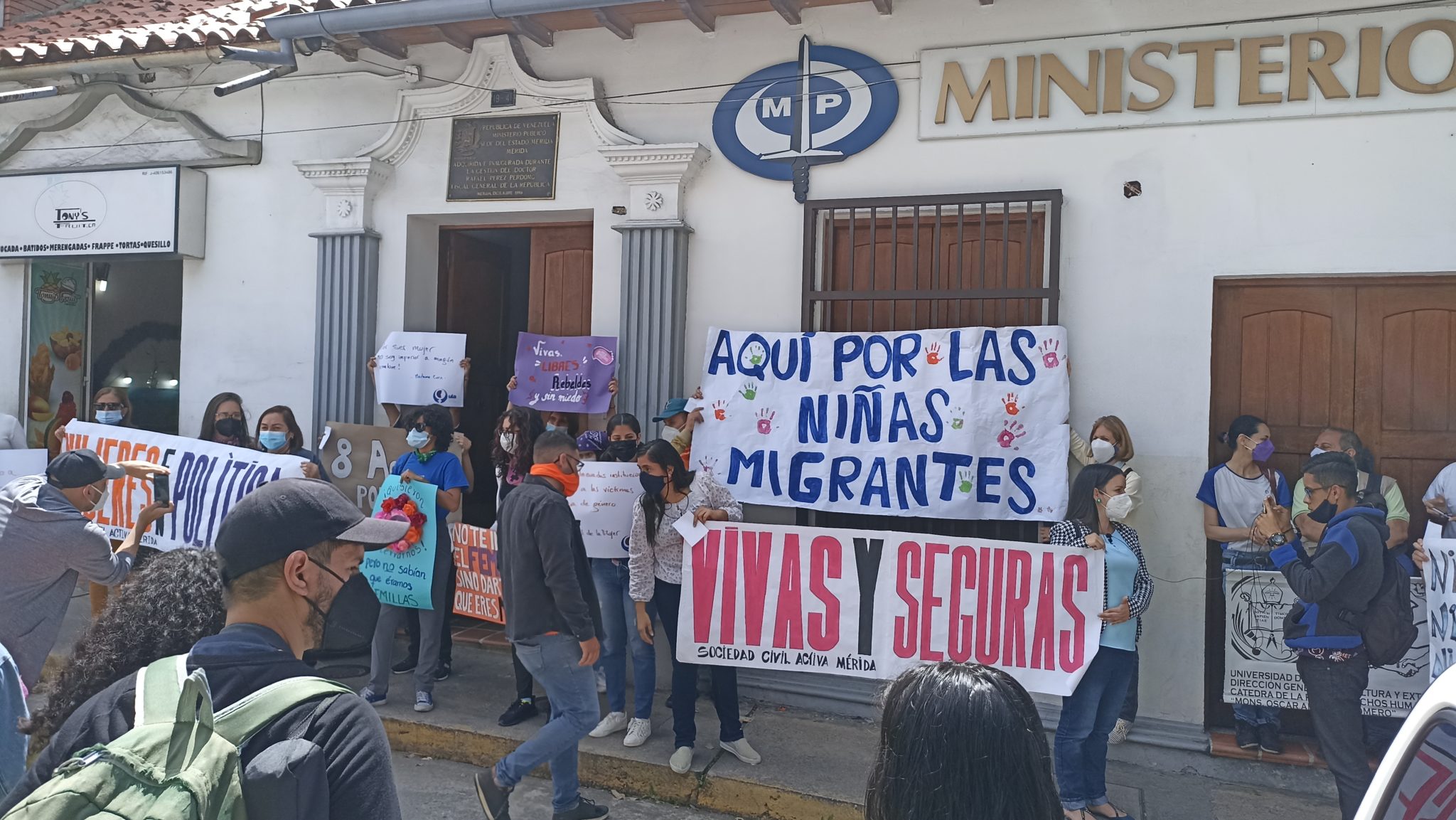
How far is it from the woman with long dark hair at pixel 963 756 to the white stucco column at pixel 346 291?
6225 millimetres

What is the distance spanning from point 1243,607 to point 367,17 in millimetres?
6290

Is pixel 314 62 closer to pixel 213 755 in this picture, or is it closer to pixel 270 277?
pixel 270 277

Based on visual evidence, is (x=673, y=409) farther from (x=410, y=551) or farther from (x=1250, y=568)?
(x=1250, y=568)

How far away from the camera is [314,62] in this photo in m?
7.40

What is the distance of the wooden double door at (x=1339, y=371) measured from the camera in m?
5.20

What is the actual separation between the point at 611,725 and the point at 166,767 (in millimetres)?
4169

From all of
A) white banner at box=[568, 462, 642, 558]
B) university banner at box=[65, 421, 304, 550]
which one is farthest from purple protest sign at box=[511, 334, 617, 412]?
university banner at box=[65, 421, 304, 550]

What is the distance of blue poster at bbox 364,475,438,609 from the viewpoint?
19.5 feet

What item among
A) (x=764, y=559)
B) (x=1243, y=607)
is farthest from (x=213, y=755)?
(x=1243, y=607)

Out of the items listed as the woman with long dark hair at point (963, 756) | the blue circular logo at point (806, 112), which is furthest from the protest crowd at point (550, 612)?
the blue circular logo at point (806, 112)

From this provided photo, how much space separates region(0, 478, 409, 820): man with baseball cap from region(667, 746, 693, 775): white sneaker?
314cm

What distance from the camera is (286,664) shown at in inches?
72.4

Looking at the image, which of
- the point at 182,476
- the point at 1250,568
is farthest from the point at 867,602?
the point at 182,476

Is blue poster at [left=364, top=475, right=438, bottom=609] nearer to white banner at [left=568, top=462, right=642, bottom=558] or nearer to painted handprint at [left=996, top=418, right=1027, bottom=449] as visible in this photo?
white banner at [left=568, top=462, right=642, bottom=558]
